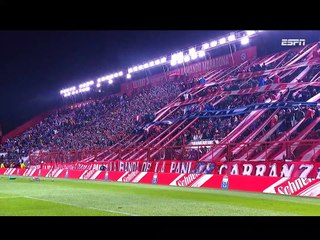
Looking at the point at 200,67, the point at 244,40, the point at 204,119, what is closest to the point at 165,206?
the point at 204,119

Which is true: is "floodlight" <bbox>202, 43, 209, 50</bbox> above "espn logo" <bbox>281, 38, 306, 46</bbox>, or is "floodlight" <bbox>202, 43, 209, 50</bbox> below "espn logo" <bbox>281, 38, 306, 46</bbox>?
above

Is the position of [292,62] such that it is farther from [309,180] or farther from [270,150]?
[309,180]

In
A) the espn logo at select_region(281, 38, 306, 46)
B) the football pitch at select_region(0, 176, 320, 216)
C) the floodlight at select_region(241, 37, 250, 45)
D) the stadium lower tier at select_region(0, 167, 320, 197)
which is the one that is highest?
the floodlight at select_region(241, 37, 250, 45)

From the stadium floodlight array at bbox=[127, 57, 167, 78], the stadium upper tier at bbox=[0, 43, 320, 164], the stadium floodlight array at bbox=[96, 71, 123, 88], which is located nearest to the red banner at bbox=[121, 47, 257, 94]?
the stadium upper tier at bbox=[0, 43, 320, 164]

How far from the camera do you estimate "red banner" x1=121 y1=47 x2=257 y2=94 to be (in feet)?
142

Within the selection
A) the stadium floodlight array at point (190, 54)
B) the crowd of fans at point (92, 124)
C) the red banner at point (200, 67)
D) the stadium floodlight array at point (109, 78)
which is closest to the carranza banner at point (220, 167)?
the crowd of fans at point (92, 124)

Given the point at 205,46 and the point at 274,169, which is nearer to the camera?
the point at 274,169

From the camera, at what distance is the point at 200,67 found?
48.1 meters

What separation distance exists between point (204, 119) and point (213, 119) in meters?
1.23

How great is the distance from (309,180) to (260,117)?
42.2ft

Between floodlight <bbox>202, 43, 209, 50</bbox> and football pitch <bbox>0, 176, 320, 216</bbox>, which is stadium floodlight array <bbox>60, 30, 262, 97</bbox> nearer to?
floodlight <bbox>202, 43, 209, 50</bbox>

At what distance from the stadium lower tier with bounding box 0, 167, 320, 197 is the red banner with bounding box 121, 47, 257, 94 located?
718 inches

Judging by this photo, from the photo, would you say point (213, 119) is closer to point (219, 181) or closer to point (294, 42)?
point (294, 42)
